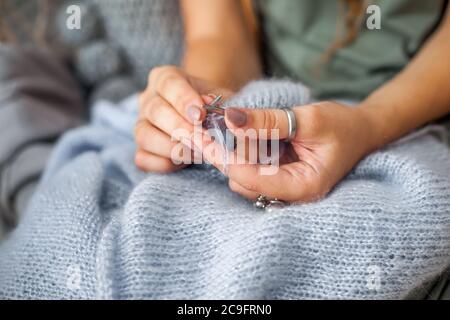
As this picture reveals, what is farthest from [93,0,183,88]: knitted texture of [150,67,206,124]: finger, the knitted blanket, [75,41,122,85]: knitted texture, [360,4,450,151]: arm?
[360,4,450,151]: arm

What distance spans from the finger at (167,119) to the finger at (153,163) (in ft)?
0.10

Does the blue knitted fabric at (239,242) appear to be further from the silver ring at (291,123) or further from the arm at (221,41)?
the arm at (221,41)

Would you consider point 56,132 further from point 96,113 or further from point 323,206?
point 323,206

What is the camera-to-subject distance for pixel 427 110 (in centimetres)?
63

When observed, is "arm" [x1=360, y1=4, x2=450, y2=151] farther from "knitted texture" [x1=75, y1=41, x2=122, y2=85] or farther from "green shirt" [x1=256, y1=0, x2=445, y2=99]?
A: "knitted texture" [x1=75, y1=41, x2=122, y2=85]

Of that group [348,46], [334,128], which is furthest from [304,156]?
[348,46]

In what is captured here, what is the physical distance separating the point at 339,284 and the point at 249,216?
10cm

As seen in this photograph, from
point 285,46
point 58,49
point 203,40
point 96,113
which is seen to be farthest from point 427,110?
point 58,49

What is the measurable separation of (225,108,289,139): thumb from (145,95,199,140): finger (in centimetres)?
6

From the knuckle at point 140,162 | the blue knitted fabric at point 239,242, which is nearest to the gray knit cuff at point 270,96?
the blue knitted fabric at point 239,242

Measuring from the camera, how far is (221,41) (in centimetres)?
76

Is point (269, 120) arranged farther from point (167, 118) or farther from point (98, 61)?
point (98, 61)

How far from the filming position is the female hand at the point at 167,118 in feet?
1.65

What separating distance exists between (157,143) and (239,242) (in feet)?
0.51
